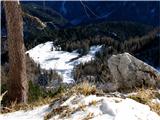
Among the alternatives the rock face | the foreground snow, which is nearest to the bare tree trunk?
the rock face

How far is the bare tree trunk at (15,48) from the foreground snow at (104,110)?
4.78 metres

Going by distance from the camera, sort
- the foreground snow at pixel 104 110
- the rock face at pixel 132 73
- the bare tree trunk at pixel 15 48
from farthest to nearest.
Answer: the rock face at pixel 132 73 → the bare tree trunk at pixel 15 48 → the foreground snow at pixel 104 110

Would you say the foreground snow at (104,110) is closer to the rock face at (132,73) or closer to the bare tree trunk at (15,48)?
the bare tree trunk at (15,48)

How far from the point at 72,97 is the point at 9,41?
5257 millimetres

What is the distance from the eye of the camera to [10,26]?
49.1 ft

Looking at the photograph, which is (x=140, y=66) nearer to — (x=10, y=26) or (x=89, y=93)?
(x=10, y=26)

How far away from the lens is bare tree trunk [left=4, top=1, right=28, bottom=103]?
14.9m

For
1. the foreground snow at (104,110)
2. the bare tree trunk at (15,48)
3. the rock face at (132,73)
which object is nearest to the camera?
the foreground snow at (104,110)

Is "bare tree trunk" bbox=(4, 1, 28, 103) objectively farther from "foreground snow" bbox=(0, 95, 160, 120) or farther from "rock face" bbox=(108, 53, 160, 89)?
"foreground snow" bbox=(0, 95, 160, 120)

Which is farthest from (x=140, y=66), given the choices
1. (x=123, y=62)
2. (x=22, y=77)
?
(x=22, y=77)

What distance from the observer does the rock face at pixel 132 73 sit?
16298 mm

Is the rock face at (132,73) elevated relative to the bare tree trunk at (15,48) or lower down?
lower down

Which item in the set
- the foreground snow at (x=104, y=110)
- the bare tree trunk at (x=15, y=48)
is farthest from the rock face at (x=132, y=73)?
the foreground snow at (x=104, y=110)

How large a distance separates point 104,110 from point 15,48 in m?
6.55
